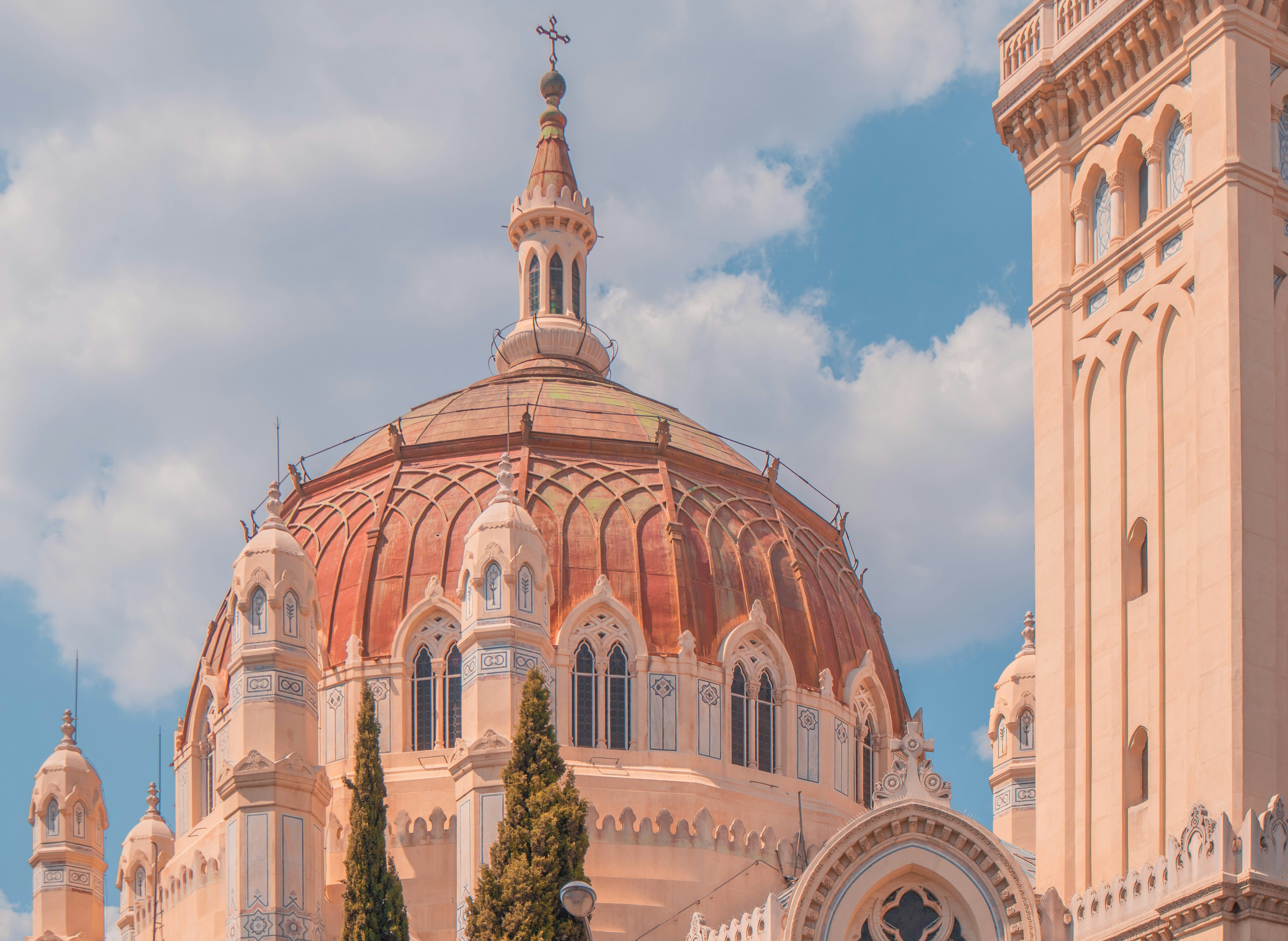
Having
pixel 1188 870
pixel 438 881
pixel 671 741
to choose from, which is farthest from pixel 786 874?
pixel 1188 870

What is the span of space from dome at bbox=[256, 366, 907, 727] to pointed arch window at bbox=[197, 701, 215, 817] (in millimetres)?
3749

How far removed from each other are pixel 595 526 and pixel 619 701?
3831 millimetres

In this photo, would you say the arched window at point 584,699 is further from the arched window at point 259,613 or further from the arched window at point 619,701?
the arched window at point 259,613

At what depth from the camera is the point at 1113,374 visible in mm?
33500

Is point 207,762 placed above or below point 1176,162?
below

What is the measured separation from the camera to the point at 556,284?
181ft

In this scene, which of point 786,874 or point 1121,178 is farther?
point 786,874

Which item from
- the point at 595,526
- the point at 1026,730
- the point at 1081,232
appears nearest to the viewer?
the point at 1081,232

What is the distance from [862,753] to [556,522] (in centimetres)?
834

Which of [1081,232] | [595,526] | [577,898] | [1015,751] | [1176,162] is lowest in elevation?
[577,898]

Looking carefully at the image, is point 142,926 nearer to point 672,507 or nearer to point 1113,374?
point 672,507

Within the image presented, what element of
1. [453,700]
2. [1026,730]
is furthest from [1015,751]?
[453,700]

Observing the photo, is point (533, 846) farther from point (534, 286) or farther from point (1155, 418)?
point (534, 286)

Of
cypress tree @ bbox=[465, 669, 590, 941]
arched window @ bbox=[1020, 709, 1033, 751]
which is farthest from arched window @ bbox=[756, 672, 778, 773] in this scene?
cypress tree @ bbox=[465, 669, 590, 941]
